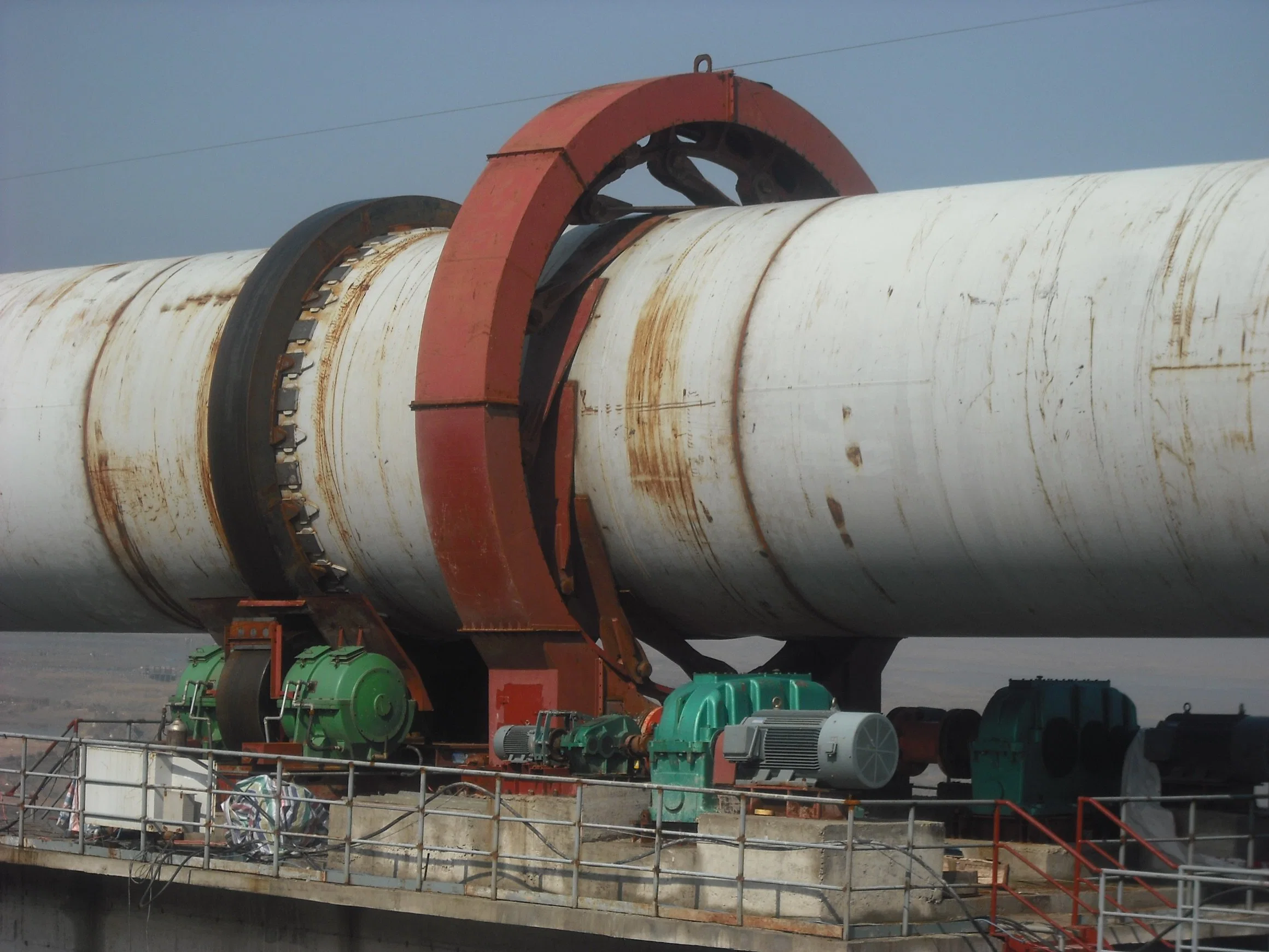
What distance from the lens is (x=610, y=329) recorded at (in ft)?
59.7

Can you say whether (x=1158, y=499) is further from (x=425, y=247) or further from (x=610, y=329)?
(x=425, y=247)

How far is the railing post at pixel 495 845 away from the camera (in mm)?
14461

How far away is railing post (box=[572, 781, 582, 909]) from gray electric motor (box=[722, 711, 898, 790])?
128cm

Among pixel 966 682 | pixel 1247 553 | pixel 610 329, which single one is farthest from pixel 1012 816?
pixel 966 682

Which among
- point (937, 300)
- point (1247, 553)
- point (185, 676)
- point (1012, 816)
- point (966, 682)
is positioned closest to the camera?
point (1247, 553)

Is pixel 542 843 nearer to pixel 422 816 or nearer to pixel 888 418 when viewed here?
pixel 422 816

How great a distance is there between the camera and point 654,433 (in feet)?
57.5

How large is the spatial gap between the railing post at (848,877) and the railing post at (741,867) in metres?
0.73

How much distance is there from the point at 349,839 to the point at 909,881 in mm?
5089

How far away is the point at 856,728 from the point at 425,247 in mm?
9304

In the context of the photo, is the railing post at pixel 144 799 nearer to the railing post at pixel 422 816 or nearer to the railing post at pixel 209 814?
the railing post at pixel 209 814

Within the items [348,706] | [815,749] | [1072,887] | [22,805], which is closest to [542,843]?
[815,749]

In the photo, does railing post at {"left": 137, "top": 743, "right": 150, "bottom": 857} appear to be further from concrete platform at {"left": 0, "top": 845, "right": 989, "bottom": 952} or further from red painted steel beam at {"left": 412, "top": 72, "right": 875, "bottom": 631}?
red painted steel beam at {"left": 412, "top": 72, "right": 875, "bottom": 631}

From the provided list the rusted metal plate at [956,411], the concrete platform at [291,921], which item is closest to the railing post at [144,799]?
the concrete platform at [291,921]
